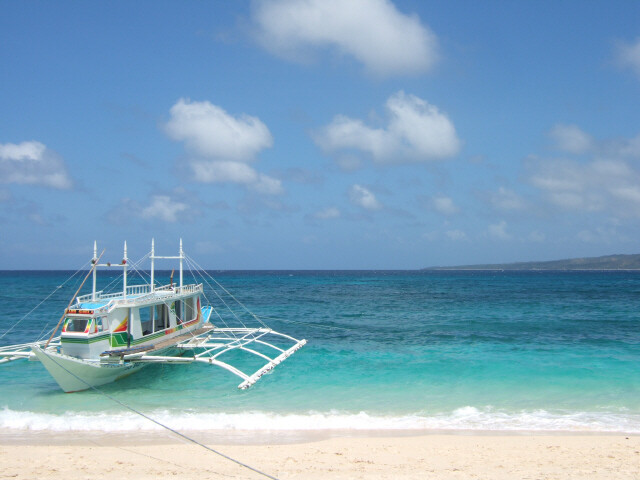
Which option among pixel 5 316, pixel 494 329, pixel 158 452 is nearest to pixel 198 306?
pixel 158 452

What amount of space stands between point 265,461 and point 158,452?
2.43 m

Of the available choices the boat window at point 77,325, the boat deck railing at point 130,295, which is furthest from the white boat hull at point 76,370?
the boat deck railing at point 130,295

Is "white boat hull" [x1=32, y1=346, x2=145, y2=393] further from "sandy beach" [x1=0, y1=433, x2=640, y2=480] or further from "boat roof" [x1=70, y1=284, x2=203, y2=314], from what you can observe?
"sandy beach" [x1=0, y1=433, x2=640, y2=480]

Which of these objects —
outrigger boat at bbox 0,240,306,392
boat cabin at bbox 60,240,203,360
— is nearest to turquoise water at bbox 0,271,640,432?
outrigger boat at bbox 0,240,306,392

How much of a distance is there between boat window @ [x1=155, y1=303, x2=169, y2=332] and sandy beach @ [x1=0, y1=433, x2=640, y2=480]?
6.91m

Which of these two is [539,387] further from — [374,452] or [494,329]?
[494,329]

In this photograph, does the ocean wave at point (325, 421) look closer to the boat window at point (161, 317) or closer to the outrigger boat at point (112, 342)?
the outrigger boat at point (112, 342)

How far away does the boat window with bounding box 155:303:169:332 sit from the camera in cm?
1800

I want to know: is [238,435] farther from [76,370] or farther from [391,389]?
[76,370]

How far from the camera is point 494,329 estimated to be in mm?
27797

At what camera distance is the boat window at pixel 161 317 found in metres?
18.0

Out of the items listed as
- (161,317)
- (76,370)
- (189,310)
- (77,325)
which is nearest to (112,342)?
(77,325)

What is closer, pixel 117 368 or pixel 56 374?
pixel 56 374

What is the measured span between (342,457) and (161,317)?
10.9 meters
